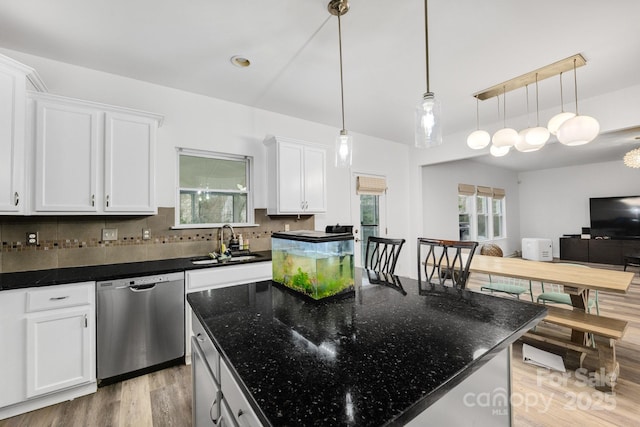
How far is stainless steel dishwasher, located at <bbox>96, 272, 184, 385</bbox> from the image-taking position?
2.10 meters

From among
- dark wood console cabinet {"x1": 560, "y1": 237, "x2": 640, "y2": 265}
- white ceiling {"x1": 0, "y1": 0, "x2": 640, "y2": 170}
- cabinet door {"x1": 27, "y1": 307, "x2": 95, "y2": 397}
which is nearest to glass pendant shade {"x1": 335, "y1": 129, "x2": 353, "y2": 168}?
white ceiling {"x1": 0, "y1": 0, "x2": 640, "y2": 170}

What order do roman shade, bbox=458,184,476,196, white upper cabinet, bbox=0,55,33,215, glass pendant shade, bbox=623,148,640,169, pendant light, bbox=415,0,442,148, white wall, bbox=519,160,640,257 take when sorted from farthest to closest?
white wall, bbox=519,160,640,257
roman shade, bbox=458,184,476,196
glass pendant shade, bbox=623,148,640,169
white upper cabinet, bbox=0,55,33,215
pendant light, bbox=415,0,442,148

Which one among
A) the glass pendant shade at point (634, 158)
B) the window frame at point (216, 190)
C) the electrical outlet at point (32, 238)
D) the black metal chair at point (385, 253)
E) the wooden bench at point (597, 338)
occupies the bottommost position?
the wooden bench at point (597, 338)

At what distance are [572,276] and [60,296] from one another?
13.8 feet

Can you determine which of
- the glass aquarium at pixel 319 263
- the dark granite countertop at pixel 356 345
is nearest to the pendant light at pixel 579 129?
the dark granite countertop at pixel 356 345

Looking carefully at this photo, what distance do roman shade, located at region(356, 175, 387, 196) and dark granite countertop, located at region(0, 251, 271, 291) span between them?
2357 mm

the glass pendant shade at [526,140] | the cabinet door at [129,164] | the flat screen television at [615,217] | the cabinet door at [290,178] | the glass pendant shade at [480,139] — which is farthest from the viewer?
the flat screen television at [615,217]

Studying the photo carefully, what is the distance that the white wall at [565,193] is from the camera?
23.2 ft

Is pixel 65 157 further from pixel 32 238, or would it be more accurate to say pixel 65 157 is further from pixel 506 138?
pixel 506 138

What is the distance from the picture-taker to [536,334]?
2672 millimetres

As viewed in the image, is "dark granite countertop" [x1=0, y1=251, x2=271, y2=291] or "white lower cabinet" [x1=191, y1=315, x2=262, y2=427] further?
"dark granite countertop" [x1=0, y1=251, x2=271, y2=291]

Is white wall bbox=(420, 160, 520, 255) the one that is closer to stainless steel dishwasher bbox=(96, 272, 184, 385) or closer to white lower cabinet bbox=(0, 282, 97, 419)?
stainless steel dishwasher bbox=(96, 272, 184, 385)

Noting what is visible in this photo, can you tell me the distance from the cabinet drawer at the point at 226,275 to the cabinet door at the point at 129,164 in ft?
2.37

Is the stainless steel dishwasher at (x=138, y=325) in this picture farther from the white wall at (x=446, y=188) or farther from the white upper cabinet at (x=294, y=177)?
the white wall at (x=446, y=188)
